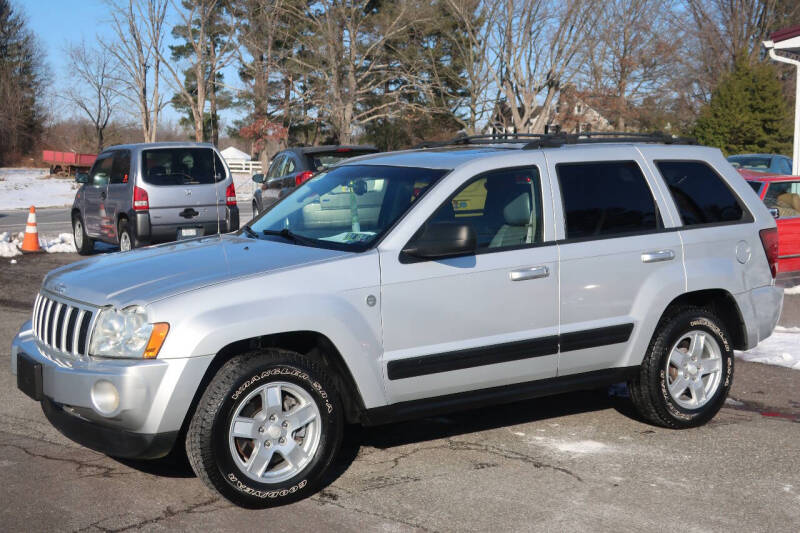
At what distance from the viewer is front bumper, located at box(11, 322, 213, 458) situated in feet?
13.9

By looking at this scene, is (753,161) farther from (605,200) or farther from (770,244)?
(605,200)

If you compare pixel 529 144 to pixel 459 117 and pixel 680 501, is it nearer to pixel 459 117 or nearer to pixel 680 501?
pixel 680 501

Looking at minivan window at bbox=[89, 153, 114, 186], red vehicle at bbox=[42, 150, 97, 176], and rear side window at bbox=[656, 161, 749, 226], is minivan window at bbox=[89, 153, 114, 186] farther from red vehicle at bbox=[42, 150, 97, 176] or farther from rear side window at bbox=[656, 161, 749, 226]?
red vehicle at bbox=[42, 150, 97, 176]

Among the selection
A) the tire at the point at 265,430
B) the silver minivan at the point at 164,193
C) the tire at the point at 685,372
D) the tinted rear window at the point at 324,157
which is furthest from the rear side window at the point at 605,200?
the tinted rear window at the point at 324,157

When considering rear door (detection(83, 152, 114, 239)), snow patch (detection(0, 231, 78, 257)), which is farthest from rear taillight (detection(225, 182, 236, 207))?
snow patch (detection(0, 231, 78, 257))

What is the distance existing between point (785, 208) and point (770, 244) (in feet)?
18.8

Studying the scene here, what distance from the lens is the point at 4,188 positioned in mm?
43875

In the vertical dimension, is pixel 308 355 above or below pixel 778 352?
above

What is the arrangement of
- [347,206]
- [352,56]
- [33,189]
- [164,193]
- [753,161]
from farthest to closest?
[33,189] < [352,56] < [753,161] < [164,193] < [347,206]

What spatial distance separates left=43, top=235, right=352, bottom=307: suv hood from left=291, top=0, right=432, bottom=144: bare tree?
1376 inches

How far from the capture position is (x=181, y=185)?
13.8 m

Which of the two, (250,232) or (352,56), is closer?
(250,232)

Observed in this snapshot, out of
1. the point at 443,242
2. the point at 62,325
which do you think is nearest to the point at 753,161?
the point at 443,242

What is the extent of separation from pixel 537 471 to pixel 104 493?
7.45ft
